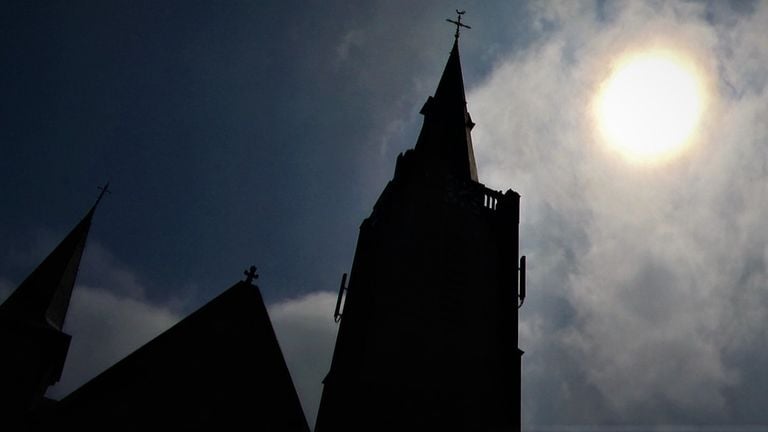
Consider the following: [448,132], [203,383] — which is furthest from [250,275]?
[448,132]

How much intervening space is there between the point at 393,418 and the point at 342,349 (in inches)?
143

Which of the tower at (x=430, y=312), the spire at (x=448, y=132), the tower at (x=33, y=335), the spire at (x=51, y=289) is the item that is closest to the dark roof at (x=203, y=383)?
the tower at (x=33, y=335)

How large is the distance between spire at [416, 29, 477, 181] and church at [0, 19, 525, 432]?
0.30 ft

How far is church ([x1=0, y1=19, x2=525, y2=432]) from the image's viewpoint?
10.7 metres

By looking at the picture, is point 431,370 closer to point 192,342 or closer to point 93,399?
point 192,342

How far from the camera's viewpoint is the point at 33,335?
543 inches

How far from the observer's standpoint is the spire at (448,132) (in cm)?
1879

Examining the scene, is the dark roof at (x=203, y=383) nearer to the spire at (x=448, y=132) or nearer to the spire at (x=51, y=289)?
the spire at (x=51, y=289)

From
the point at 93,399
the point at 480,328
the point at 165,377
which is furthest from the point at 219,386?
the point at 480,328

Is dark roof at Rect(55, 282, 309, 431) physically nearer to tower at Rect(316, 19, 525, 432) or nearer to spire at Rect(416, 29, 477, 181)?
tower at Rect(316, 19, 525, 432)

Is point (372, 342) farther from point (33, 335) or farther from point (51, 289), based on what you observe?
point (51, 289)

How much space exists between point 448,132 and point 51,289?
1503 centimetres

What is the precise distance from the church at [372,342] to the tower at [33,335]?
3 centimetres

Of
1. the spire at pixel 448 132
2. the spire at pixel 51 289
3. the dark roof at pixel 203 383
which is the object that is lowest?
the dark roof at pixel 203 383
